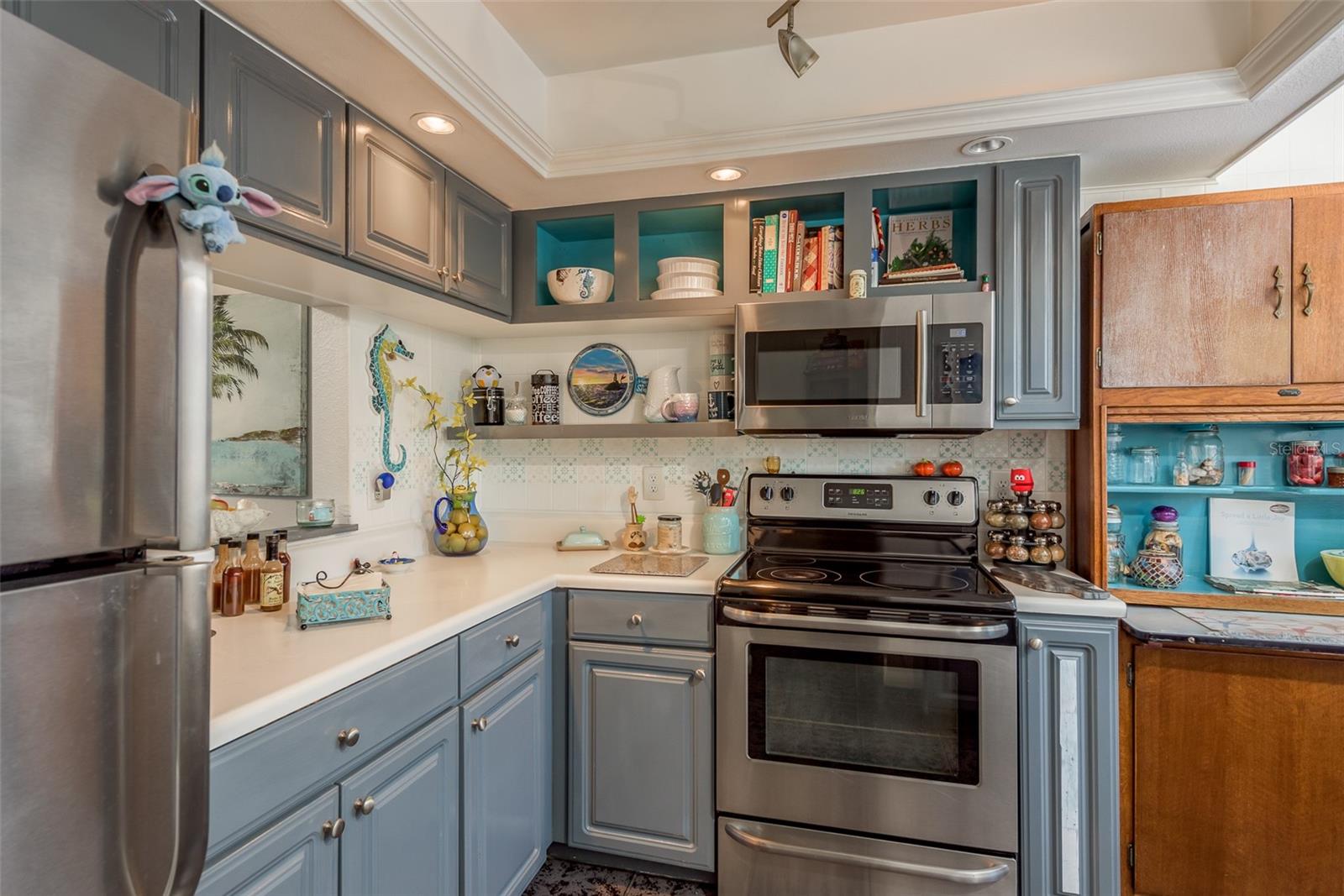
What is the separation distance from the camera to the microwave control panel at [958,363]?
1.97 metres

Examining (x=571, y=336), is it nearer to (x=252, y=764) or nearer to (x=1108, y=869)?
(x=252, y=764)

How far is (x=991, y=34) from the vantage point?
6.24 ft

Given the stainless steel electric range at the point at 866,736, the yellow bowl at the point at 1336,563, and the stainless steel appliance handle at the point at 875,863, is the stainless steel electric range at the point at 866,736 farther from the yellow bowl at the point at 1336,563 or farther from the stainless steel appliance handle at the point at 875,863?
the yellow bowl at the point at 1336,563

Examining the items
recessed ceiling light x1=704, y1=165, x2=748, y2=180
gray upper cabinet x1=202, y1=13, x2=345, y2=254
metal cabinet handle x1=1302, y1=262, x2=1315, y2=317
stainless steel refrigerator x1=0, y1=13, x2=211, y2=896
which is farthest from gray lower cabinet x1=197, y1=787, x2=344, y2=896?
metal cabinet handle x1=1302, y1=262, x2=1315, y2=317

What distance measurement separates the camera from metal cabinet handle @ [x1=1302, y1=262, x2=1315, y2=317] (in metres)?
1.82

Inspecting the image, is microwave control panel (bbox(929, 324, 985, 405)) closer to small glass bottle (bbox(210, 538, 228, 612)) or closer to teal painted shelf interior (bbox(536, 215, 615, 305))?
teal painted shelf interior (bbox(536, 215, 615, 305))

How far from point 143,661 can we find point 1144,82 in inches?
92.3

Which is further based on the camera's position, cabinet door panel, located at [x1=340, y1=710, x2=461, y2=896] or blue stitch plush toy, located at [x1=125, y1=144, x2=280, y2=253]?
cabinet door panel, located at [x1=340, y1=710, x2=461, y2=896]

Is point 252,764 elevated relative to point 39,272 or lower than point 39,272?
lower

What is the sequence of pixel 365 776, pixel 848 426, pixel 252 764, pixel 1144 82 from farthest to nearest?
1. pixel 848 426
2. pixel 1144 82
3. pixel 365 776
4. pixel 252 764

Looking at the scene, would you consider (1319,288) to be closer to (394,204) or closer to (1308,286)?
(1308,286)

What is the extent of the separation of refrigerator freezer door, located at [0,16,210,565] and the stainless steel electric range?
4.75 ft

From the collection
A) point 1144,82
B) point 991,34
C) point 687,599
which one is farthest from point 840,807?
point 991,34

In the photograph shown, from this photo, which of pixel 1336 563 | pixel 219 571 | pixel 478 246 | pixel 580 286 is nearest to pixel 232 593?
pixel 219 571
